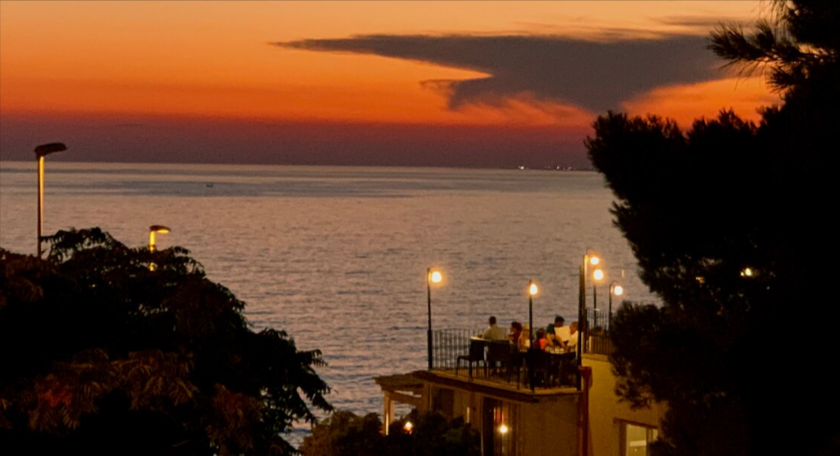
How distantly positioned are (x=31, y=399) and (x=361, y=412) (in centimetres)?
3557

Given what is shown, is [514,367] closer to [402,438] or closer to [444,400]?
[444,400]

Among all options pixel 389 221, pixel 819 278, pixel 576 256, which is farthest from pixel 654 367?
pixel 389 221

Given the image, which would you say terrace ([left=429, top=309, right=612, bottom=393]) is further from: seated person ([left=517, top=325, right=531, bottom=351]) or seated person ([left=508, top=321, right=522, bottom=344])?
seated person ([left=508, top=321, right=522, bottom=344])

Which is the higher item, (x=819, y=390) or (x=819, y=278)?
(x=819, y=278)

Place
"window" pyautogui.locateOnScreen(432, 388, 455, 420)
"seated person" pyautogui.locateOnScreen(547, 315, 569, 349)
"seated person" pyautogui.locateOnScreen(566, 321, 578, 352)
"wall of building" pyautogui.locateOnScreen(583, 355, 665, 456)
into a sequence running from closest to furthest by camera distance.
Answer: "wall of building" pyautogui.locateOnScreen(583, 355, 665, 456) < "seated person" pyautogui.locateOnScreen(566, 321, 578, 352) < "seated person" pyautogui.locateOnScreen(547, 315, 569, 349) < "window" pyautogui.locateOnScreen(432, 388, 455, 420)

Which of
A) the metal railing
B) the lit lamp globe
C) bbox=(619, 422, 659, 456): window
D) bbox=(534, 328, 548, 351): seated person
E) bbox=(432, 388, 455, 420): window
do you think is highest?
the lit lamp globe

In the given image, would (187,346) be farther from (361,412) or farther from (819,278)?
(361,412)

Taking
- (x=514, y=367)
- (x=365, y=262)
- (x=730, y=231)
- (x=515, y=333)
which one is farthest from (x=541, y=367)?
(x=365, y=262)

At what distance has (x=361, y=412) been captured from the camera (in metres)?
47.4

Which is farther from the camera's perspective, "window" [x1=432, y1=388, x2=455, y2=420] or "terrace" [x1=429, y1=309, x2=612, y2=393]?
"window" [x1=432, y1=388, x2=455, y2=420]

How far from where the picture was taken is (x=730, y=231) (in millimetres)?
15656

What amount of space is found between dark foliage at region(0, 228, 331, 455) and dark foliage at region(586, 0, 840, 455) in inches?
160

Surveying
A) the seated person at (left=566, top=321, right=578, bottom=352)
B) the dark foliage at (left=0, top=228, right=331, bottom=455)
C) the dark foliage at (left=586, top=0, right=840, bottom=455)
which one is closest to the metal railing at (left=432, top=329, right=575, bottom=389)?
the seated person at (left=566, top=321, right=578, bottom=352)

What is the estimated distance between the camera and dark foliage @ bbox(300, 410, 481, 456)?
21453mm
